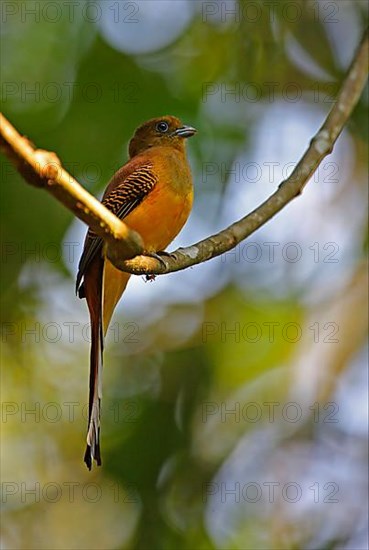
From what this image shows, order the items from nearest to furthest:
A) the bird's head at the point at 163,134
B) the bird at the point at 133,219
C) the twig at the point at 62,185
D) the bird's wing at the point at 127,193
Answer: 1. the twig at the point at 62,185
2. the bird at the point at 133,219
3. the bird's wing at the point at 127,193
4. the bird's head at the point at 163,134

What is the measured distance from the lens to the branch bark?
7.39 feet

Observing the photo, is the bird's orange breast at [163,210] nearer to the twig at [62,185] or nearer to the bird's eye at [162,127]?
the bird's eye at [162,127]

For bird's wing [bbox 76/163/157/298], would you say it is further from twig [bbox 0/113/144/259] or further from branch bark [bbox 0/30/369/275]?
twig [bbox 0/113/144/259]

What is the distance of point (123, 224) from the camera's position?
110 inches

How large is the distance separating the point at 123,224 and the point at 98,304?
144 cm

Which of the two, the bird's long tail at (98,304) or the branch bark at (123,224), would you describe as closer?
the branch bark at (123,224)

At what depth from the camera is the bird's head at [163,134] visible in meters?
4.99

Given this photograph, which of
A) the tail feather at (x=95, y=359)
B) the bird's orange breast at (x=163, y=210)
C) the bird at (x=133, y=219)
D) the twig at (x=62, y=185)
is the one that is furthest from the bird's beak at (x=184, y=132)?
the twig at (x=62, y=185)

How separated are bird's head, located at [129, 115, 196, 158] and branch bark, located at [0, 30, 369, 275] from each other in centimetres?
103

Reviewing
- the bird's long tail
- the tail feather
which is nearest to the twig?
the tail feather

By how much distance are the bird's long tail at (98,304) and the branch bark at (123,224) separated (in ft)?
2.54

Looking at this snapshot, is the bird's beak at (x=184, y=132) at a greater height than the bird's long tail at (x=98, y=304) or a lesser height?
greater

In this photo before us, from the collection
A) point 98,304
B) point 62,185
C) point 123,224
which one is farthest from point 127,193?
point 62,185

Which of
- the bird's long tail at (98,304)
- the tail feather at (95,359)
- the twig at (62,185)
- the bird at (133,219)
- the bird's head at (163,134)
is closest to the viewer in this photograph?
the twig at (62,185)
